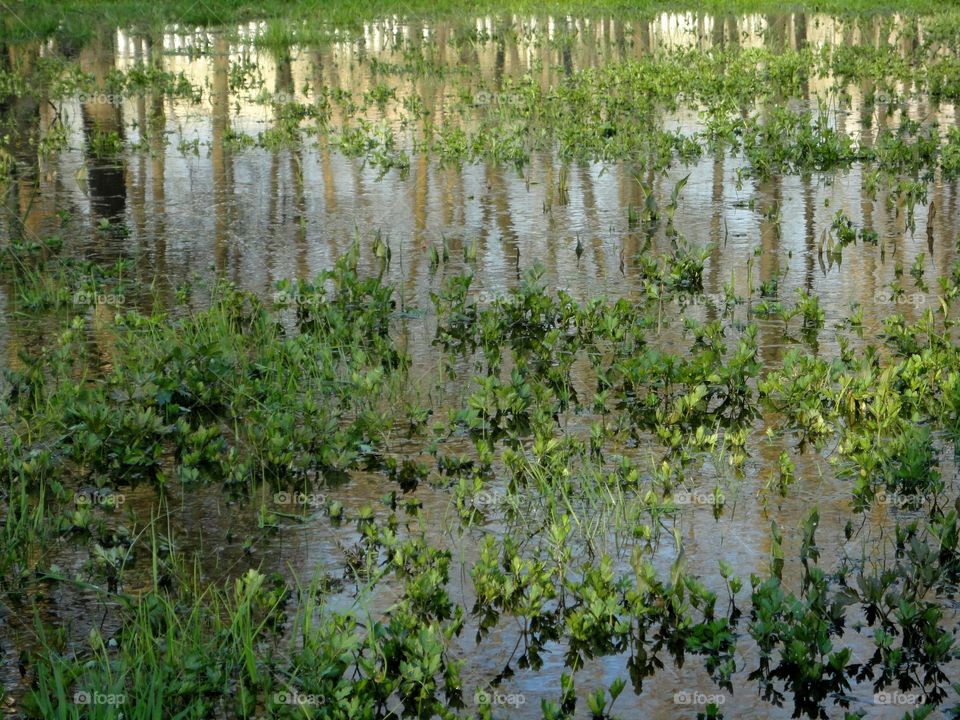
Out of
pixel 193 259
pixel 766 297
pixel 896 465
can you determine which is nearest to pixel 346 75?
pixel 193 259

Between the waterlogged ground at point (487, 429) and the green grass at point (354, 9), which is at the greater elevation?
the green grass at point (354, 9)

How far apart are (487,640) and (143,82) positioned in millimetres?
17155

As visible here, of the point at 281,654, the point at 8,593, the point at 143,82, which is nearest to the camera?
the point at 281,654

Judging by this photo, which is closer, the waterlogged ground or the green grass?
the waterlogged ground

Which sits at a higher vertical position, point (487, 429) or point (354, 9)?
point (354, 9)

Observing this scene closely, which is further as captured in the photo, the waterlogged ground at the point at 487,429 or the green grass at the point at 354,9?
the green grass at the point at 354,9

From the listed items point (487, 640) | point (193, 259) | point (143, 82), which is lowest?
point (487, 640)

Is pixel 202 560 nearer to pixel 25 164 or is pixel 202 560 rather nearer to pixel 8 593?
pixel 8 593

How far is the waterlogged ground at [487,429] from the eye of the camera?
194 inches

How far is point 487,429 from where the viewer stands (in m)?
7.24

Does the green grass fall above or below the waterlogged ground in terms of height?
above

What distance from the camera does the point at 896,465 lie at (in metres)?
6.54

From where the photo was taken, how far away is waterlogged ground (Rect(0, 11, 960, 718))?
493 centimetres

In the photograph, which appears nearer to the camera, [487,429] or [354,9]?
[487,429]
